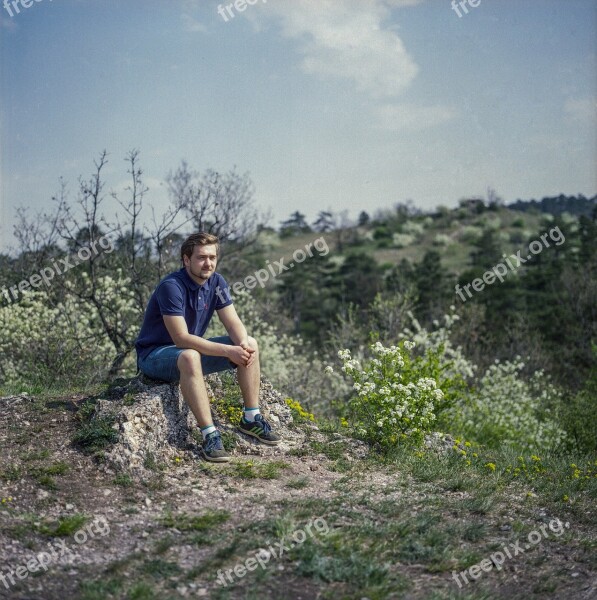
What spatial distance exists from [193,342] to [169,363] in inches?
13.5

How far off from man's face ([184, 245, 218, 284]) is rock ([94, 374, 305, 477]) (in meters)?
1.12

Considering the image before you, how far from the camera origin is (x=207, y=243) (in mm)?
6227

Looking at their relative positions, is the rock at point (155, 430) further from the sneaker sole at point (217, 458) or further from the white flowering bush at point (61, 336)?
the white flowering bush at point (61, 336)

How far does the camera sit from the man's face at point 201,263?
20.4 feet

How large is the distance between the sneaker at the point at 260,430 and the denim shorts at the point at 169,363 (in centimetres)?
64

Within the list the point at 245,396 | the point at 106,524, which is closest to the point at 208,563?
the point at 106,524

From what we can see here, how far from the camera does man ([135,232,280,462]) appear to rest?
19.7 ft

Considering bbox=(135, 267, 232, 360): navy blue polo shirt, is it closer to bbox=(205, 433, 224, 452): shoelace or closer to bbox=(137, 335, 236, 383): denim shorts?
bbox=(137, 335, 236, 383): denim shorts

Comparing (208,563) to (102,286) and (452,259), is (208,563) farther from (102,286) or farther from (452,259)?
(452,259)

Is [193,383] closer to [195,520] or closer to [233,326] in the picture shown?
[233,326]

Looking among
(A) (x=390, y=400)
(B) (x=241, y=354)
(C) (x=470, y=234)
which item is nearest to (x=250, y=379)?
(B) (x=241, y=354)

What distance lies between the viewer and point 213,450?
6125 mm

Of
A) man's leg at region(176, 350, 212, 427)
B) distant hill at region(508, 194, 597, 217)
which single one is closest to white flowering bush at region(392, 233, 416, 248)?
distant hill at region(508, 194, 597, 217)

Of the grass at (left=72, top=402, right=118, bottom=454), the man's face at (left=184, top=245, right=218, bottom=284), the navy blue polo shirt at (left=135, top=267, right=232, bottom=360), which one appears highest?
the man's face at (left=184, top=245, right=218, bottom=284)
